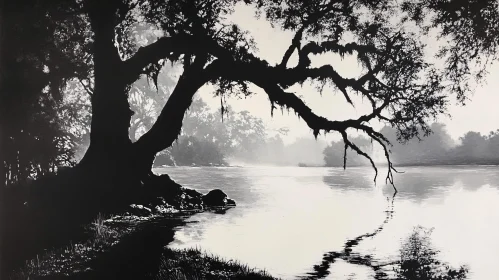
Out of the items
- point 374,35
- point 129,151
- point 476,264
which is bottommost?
point 476,264

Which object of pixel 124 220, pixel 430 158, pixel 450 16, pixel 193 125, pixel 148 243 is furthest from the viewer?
pixel 193 125

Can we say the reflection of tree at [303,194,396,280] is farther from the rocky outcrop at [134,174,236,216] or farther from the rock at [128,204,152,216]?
the rocky outcrop at [134,174,236,216]

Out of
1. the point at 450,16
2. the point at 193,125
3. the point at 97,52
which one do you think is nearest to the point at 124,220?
the point at 97,52

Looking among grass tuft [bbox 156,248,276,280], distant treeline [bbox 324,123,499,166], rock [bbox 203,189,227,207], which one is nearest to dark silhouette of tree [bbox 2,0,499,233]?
rock [bbox 203,189,227,207]

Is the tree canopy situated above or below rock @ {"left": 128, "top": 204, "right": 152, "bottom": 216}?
above

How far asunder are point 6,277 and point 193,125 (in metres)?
78.7

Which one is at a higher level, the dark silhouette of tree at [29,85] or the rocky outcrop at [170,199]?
A: the dark silhouette of tree at [29,85]

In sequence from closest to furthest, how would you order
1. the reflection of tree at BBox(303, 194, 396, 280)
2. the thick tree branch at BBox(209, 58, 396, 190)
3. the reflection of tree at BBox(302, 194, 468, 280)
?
the reflection of tree at BBox(302, 194, 468, 280), the reflection of tree at BBox(303, 194, 396, 280), the thick tree branch at BBox(209, 58, 396, 190)

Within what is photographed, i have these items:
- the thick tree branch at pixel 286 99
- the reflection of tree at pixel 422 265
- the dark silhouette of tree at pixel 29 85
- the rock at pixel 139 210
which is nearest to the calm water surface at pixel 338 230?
the reflection of tree at pixel 422 265

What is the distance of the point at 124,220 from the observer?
17.7 m

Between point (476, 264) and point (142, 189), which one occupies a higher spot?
point (142, 189)

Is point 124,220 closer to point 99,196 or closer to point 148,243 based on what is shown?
point 99,196

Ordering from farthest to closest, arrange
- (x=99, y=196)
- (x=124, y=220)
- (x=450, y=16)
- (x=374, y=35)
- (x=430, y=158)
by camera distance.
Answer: (x=430, y=158), (x=374, y=35), (x=99, y=196), (x=124, y=220), (x=450, y=16)

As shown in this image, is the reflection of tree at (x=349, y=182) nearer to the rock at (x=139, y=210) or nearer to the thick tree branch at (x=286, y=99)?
the thick tree branch at (x=286, y=99)
